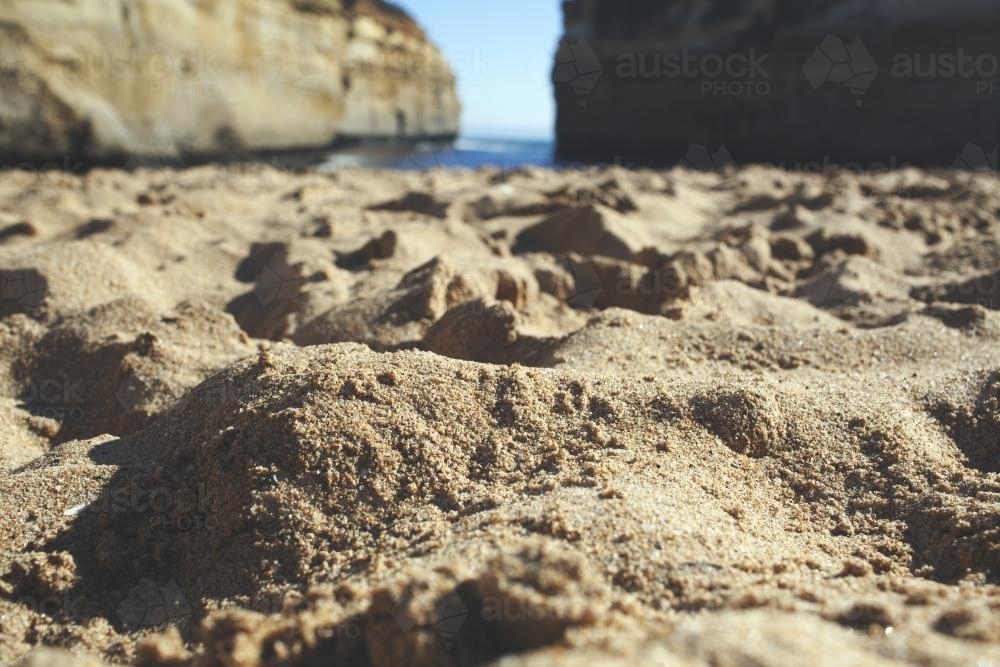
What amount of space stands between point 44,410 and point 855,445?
6.72 ft

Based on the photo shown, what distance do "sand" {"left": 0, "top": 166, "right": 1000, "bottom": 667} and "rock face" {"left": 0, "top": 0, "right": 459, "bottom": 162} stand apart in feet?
19.1

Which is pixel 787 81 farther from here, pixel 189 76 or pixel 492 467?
pixel 492 467

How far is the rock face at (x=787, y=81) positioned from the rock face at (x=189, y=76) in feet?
18.0

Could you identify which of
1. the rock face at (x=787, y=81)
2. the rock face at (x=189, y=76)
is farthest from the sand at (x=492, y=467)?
the rock face at (x=787, y=81)

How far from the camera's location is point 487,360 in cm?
230

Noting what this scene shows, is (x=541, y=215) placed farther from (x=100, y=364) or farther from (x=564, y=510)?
(x=564, y=510)

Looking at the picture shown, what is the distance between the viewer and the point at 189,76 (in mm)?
10617

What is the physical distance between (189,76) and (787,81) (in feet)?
37.4

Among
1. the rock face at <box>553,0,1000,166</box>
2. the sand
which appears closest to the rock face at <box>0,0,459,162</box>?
the rock face at <box>553,0,1000,166</box>

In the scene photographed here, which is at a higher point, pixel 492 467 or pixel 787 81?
pixel 787 81

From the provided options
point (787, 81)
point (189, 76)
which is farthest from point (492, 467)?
point (787, 81)

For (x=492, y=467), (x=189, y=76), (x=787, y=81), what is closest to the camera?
(x=492, y=467)

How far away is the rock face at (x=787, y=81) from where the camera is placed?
13859 mm

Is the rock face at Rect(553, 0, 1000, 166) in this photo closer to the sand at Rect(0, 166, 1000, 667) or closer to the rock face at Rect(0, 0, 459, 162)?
the rock face at Rect(0, 0, 459, 162)
